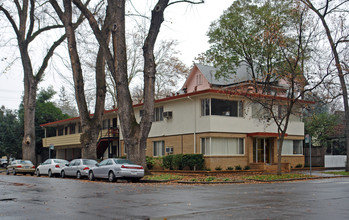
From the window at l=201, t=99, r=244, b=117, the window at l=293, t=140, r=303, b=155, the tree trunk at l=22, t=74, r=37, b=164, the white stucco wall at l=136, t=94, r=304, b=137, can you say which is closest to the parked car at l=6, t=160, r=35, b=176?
the tree trunk at l=22, t=74, r=37, b=164

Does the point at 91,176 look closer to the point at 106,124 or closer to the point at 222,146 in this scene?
the point at 222,146

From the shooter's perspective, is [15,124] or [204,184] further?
[15,124]

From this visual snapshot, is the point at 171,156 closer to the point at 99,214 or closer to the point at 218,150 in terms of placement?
the point at 218,150

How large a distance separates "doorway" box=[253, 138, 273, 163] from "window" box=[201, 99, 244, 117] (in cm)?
307

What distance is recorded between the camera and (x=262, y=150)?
3559 centimetres

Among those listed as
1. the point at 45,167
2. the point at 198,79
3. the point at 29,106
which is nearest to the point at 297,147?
the point at 198,79

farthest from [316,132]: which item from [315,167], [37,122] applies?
[37,122]

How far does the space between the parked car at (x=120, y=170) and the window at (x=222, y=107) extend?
382 inches

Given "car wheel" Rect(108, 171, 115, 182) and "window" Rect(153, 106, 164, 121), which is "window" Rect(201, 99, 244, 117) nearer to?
"window" Rect(153, 106, 164, 121)

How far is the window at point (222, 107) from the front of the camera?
32.7 metres

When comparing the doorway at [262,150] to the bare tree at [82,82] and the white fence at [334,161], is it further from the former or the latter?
the bare tree at [82,82]

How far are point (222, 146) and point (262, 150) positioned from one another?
15.2 ft

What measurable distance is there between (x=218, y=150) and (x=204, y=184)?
9.80 metres

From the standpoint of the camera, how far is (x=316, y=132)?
5062 centimetres
